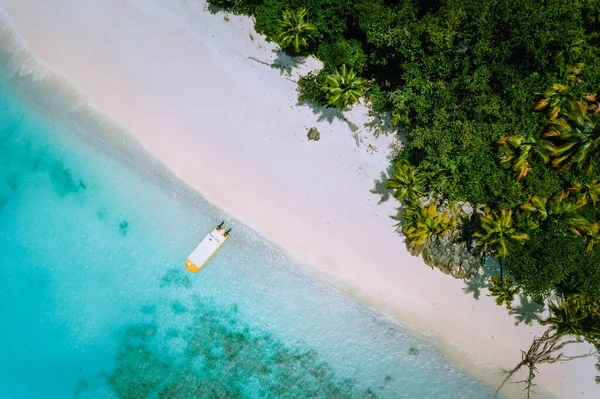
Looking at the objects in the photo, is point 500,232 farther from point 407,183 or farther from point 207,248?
point 207,248

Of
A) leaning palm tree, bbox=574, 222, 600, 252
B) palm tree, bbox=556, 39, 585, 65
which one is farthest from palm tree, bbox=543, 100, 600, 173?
leaning palm tree, bbox=574, 222, 600, 252

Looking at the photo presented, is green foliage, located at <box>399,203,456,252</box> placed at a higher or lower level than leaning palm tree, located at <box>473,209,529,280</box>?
lower

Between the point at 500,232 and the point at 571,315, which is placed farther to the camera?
the point at 571,315

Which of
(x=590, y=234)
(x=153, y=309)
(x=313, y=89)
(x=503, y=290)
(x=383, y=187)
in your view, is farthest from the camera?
(x=153, y=309)

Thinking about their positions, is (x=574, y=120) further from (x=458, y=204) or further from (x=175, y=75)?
(x=175, y=75)

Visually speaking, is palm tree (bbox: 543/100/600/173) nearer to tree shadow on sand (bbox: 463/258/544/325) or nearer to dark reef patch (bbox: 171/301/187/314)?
tree shadow on sand (bbox: 463/258/544/325)

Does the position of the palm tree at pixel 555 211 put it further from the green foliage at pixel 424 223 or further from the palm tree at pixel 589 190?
the green foliage at pixel 424 223

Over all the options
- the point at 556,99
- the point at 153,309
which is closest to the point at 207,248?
the point at 153,309
